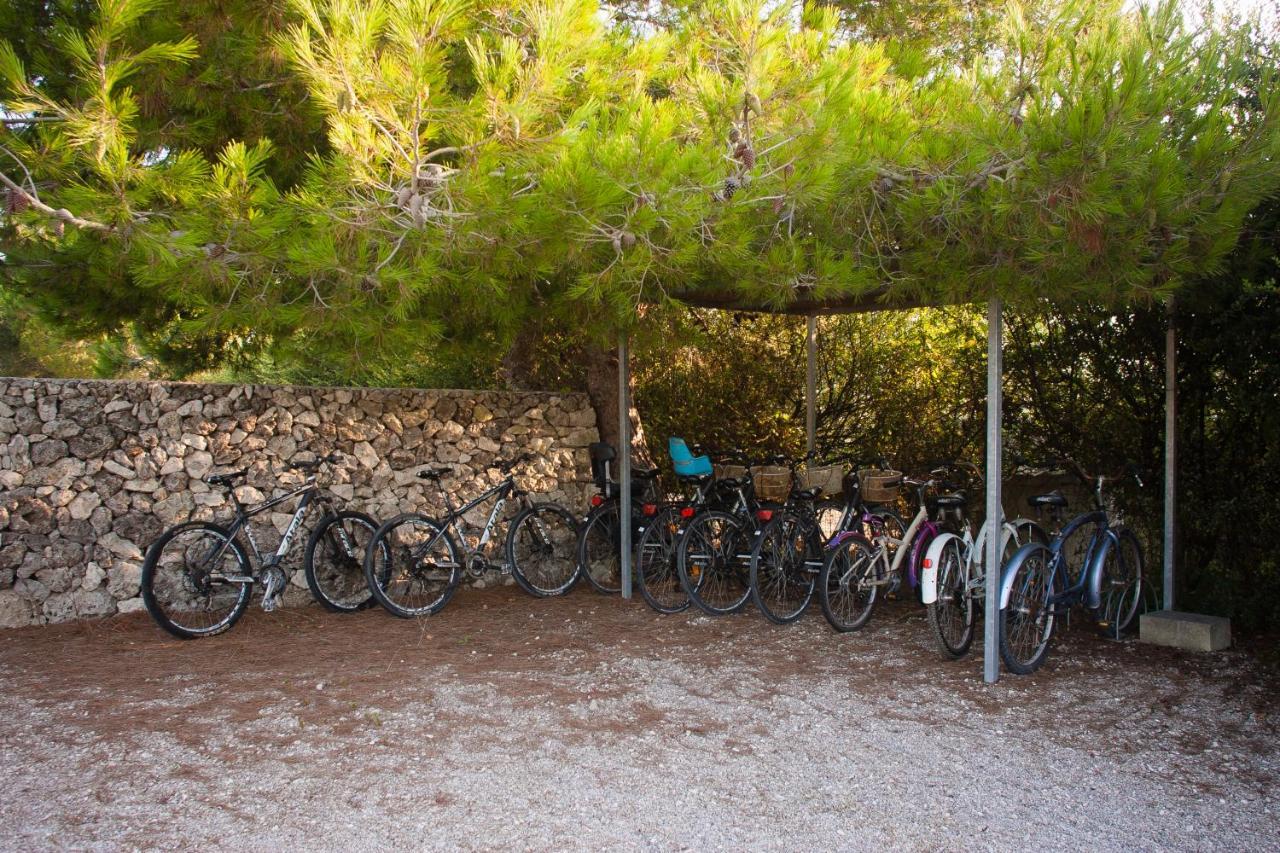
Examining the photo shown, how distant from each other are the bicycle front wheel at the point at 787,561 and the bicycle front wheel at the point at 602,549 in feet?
4.38

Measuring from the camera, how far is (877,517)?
19.1 ft

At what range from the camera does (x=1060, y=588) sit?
487 centimetres

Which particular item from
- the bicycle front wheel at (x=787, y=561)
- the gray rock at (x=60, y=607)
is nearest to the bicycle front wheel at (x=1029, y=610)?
the bicycle front wheel at (x=787, y=561)

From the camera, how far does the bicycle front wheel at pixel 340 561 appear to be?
5961mm

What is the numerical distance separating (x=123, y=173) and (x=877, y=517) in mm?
4313

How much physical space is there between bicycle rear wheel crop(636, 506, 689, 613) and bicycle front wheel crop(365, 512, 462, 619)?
3.93 feet

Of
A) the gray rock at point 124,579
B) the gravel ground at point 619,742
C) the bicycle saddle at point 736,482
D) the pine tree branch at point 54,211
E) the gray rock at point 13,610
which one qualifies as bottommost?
the gravel ground at point 619,742

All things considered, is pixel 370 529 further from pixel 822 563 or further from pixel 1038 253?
pixel 1038 253

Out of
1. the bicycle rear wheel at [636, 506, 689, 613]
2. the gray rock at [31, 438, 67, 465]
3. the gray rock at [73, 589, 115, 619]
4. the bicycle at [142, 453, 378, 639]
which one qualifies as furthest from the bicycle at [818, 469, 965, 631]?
the gray rock at [31, 438, 67, 465]

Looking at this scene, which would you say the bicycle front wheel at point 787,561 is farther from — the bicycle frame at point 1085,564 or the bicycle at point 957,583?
the bicycle frame at point 1085,564

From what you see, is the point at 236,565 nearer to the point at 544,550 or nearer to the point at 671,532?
the point at 544,550

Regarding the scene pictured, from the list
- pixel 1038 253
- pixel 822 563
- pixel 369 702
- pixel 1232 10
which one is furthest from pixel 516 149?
pixel 1232 10

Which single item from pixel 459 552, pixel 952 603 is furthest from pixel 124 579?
pixel 952 603

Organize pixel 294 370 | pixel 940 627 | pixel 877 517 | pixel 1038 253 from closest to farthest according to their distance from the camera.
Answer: pixel 1038 253 < pixel 940 627 < pixel 877 517 < pixel 294 370
